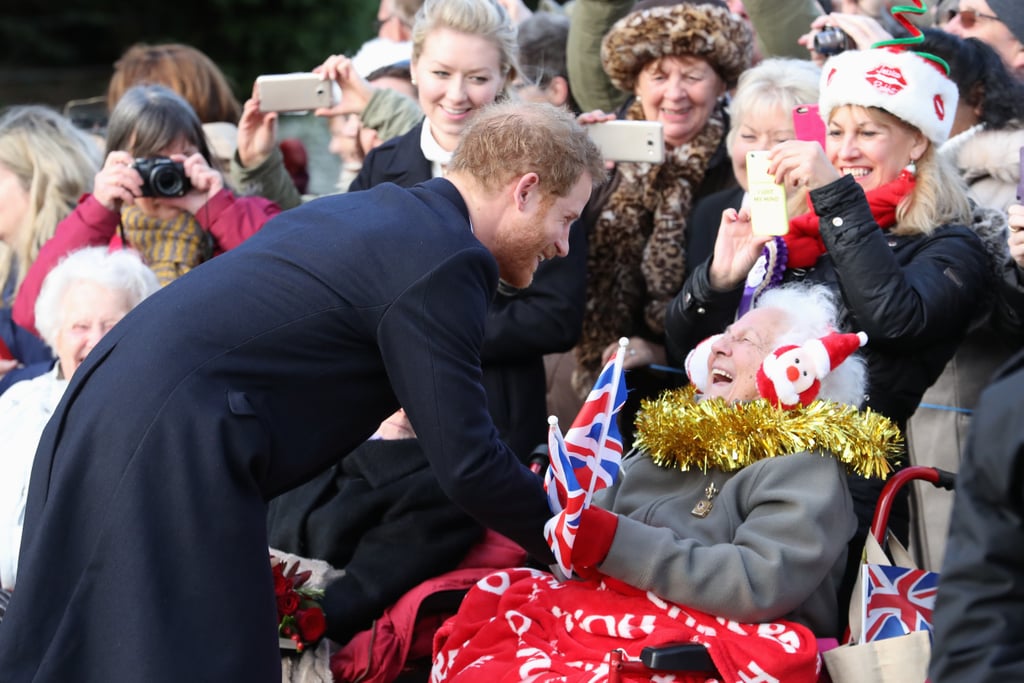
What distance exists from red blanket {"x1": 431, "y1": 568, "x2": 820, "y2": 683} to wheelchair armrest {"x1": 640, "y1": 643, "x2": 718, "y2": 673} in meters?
0.04

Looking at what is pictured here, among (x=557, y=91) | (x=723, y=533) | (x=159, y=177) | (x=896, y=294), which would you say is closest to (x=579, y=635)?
(x=723, y=533)

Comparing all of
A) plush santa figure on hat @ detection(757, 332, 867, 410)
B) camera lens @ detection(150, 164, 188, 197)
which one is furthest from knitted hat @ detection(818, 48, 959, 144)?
camera lens @ detection(150, 164, 188, 197)

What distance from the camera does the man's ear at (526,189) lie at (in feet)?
9.92

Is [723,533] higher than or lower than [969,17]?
lower

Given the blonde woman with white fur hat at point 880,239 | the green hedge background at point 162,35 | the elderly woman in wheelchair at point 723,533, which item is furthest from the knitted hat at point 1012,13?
the green hedge background at point 162,35

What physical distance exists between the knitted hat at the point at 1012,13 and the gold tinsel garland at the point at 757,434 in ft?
4.19

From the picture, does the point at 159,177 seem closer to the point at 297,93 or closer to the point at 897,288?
the point at 297,93

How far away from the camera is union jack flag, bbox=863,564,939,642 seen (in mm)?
3203

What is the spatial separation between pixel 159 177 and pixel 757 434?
8.27 ft

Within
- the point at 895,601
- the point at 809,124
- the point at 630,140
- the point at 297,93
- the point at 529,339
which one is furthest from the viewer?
the point at 297,93

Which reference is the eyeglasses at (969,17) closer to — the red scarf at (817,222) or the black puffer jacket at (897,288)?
the red scarf at (817,222)

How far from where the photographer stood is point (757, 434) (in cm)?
331

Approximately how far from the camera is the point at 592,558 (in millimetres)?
3117

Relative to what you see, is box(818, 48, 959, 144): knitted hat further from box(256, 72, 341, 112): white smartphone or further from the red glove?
box(256, 72, 341, 112): white smartphone
